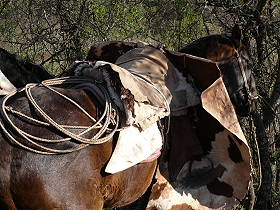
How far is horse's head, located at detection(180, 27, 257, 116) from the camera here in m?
4.29

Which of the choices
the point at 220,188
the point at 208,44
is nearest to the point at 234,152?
the point at 220,188

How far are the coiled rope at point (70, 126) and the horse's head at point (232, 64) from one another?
4.24 ft

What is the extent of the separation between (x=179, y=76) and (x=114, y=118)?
97cm

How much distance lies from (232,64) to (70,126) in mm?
1793

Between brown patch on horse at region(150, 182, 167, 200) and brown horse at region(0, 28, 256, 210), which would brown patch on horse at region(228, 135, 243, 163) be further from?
brown horse at region(0, 28, 256, 210)

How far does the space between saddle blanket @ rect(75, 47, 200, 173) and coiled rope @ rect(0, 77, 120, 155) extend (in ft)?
0.30

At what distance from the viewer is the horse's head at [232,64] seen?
14.1ft

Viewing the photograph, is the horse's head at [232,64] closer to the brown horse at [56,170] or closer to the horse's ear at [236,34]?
the horse's ear at [236,34]

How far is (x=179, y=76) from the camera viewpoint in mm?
4043

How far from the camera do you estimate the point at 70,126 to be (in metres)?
2.99

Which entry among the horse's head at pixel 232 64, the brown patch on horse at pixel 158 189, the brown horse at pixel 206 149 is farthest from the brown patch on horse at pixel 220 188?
the horse's head at pixel 232 64

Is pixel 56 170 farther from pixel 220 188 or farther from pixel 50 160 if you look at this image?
pixel 220 188

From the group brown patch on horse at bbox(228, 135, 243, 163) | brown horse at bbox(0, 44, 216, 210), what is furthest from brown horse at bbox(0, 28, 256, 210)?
brown patch on horse at bbox(228, 135, 243, 163)

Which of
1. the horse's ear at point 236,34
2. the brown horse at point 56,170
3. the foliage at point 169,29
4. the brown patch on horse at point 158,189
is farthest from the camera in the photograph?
the foliage at point 169,29
